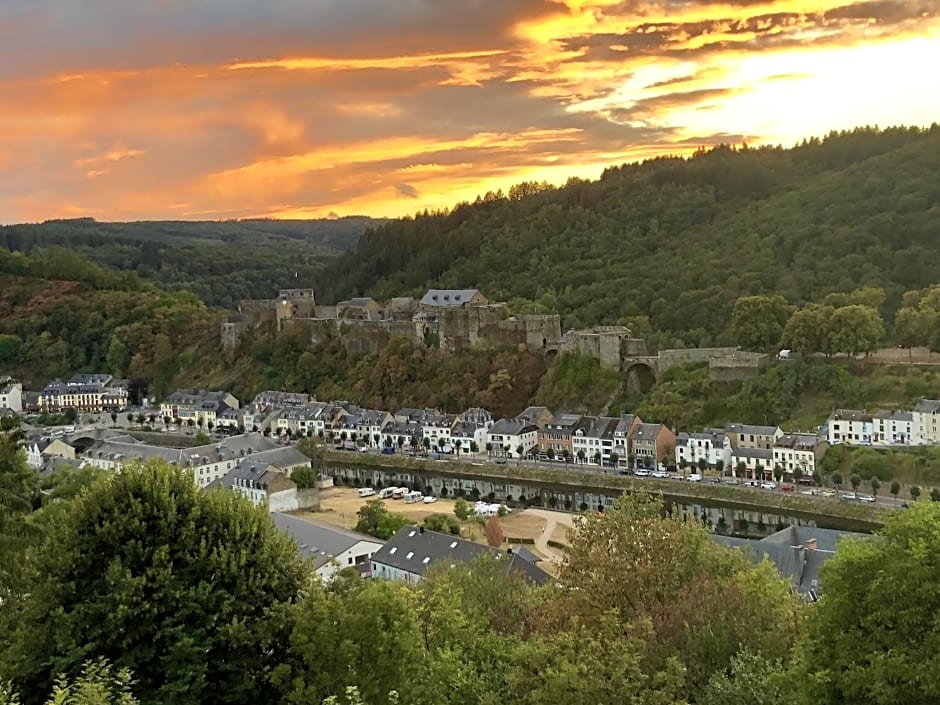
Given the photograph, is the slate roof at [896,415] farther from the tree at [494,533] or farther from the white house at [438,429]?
the white house at [438,429]

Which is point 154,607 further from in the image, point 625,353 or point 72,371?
point 72,371

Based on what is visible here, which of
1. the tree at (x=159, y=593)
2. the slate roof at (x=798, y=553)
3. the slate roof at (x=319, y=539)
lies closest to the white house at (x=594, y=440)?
the slate roof at (x=319, y=539)

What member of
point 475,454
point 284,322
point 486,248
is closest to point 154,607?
point 475,454

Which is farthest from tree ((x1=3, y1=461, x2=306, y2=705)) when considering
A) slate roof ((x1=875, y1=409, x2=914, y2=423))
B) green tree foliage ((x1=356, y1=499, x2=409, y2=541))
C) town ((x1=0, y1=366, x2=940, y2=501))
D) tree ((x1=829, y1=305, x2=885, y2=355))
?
tree ((x1=829, y1=305, x2=885, y2=355))

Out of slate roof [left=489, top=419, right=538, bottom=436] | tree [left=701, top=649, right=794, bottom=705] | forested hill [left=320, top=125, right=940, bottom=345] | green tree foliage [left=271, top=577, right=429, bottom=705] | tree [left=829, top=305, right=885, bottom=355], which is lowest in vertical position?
slate roof [left=489, top=419, right=538, bottom=436]

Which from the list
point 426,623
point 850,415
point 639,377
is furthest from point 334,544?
point 639,377

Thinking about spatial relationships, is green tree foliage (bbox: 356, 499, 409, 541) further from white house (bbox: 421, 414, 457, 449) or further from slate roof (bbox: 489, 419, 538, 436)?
white house (bbox: 421, 414, 457, 449)

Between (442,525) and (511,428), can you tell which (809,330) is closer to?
(511,428)
